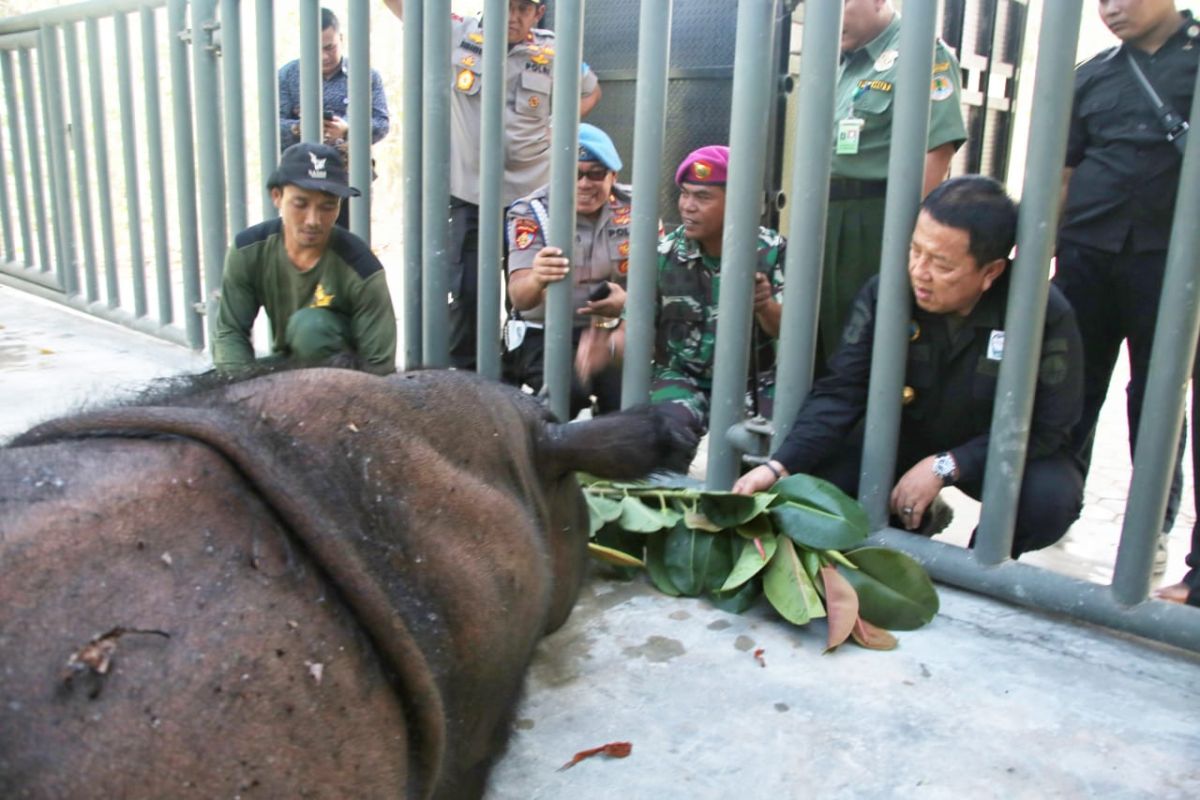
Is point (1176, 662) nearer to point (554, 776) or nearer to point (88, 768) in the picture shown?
point (554, 776)

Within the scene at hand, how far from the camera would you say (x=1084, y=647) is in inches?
113

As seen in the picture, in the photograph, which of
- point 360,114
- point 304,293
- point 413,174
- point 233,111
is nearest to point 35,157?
point 233,111

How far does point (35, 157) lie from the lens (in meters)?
8.02

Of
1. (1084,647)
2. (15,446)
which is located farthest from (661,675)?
(15,446)

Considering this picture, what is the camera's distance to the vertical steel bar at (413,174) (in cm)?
432

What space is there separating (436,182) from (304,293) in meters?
0.70

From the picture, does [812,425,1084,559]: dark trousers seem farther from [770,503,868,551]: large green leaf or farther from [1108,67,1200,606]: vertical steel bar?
[770,503,868,551]: large green leaf

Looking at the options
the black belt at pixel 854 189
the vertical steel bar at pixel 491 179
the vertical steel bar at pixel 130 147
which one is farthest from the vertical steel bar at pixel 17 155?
the black belt at pixel 854 189

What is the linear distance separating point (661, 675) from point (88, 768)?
168 cm

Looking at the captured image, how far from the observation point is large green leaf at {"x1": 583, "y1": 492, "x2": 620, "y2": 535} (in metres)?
3.26

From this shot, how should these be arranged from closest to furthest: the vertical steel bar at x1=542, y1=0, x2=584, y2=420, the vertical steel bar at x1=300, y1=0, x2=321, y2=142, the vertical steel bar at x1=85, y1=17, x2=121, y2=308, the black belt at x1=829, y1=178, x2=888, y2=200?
the vertical steel bar at x1=542, y1=0, x2=584, y2=420 → the black belt at x1=829, y1=178, x2=888, y2=200 → the vertical steel bar at x1=300, y1=0, x2=321, y2=142 → the vertical steel bar at x1=85, y1=17, x2=121, y2=308

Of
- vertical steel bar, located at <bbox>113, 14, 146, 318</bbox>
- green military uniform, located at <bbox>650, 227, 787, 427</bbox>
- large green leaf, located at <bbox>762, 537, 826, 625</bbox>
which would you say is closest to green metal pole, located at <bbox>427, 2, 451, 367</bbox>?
green military uniform, located at <bbox>650, 227, 787, 427</bbox>

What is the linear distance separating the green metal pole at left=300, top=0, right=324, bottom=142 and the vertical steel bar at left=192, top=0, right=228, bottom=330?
1.08 m

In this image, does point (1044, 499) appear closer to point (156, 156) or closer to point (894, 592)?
point (894, 592)
